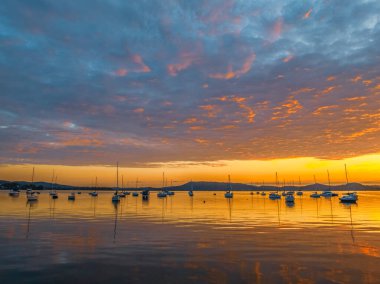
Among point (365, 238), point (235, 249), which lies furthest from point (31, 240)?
point (365, 238)

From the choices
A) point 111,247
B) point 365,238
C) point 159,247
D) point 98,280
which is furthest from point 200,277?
point 365,238

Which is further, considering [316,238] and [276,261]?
[316,238]

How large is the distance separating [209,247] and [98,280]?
39.3ft

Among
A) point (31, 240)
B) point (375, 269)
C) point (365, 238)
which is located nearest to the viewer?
point (375, 269)

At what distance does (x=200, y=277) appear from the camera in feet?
58.4

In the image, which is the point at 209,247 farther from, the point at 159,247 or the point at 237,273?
the point at 237,273

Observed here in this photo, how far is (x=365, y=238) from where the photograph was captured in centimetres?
3216

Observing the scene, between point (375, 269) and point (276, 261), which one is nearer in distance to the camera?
point (375, 269)

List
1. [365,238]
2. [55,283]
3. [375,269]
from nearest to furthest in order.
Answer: [55,283]
[375,269]
[365,238]

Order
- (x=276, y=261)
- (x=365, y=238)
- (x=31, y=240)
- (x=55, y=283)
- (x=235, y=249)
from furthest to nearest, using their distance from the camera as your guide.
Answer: (x=365, y=238)
(x=31, y=240)
(x=235, y=249)
(x=276, y=261)
(x=55, y=283)

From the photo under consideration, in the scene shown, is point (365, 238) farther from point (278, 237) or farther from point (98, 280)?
point (98, 280)

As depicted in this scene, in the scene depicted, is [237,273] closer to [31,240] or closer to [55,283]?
[55,283]

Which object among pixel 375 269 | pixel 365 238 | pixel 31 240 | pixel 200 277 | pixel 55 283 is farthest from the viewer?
pixel 365 238

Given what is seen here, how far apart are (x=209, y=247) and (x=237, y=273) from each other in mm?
8628
